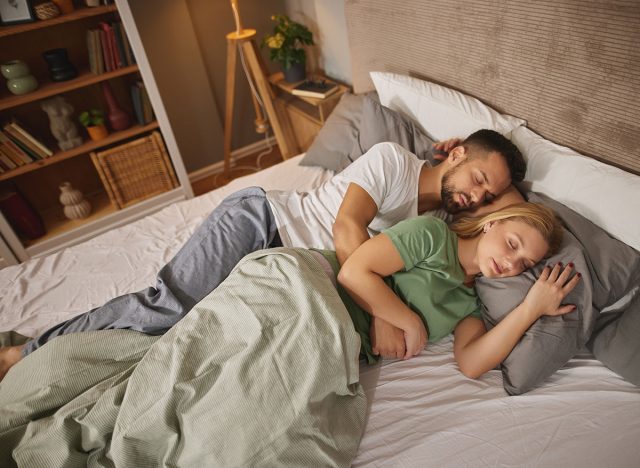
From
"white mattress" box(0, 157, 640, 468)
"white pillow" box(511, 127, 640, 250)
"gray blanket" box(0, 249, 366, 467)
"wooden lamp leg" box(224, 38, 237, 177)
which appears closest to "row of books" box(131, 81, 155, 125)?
"wooden lamp leg" box(224, 38, 237, 177)

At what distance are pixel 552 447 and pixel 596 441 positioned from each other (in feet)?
0.30

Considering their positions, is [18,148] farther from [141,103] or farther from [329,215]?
[329,215]

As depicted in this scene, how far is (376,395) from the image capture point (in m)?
1.04

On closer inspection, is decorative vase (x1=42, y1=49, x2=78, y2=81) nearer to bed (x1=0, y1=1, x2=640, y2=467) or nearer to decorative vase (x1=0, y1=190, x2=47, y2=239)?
decorative vase (x1=0, y1=190, x2=47, y2=239)

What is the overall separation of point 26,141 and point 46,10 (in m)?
0.64

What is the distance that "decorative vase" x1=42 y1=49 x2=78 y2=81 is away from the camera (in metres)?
2.10

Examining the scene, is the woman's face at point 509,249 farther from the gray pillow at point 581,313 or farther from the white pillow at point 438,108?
the white pillow at point 438,108

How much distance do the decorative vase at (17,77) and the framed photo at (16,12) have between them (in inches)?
7.1

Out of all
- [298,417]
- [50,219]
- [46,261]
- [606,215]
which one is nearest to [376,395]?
[298,417]

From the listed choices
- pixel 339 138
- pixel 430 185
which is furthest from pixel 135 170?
pixel 430 185

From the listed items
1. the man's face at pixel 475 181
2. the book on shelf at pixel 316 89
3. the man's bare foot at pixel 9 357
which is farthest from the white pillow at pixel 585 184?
the man's bare foot at pixel 9 357

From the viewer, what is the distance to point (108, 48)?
2.18m

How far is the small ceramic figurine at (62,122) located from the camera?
221cm

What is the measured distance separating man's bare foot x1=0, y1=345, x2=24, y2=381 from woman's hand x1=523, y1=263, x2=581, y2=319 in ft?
4.35
